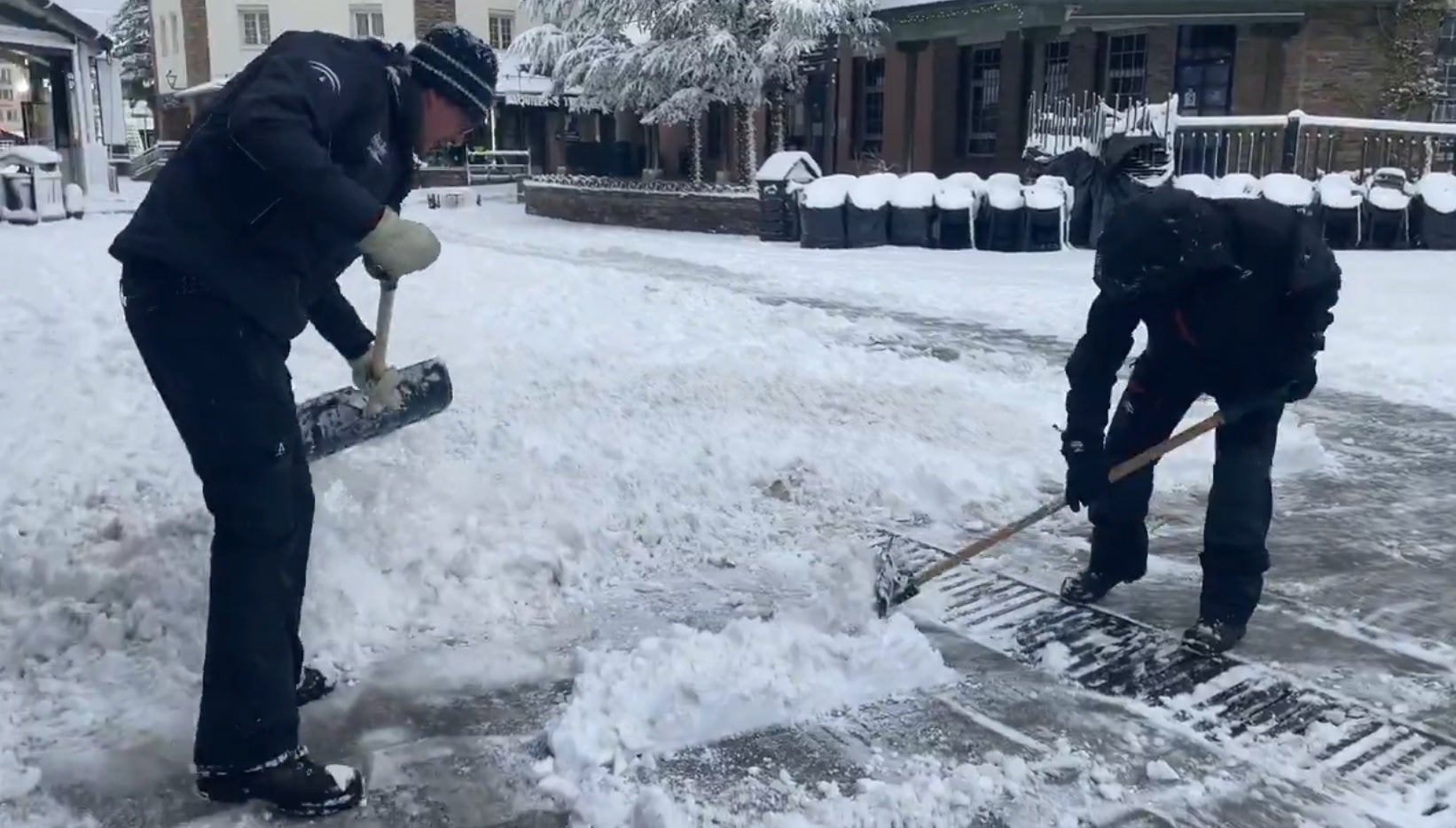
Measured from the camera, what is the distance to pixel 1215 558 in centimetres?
361

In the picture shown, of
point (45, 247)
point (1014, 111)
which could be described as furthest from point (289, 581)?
point (1014, 111)

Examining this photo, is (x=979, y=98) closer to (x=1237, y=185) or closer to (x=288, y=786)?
(x=1237, y=185)

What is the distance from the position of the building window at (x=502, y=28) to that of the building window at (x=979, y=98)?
2065cm

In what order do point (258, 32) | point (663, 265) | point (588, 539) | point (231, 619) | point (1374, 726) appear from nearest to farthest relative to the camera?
point (231, 619), point (1374, 726), point (588, 539), point (663, 265), point (258, 32)

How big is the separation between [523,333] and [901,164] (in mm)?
15082

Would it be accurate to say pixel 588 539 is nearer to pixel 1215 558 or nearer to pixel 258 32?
pixel 1215 558

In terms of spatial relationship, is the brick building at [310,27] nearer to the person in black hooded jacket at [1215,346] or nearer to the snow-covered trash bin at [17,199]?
the snow-covered trash bin at [17,199]

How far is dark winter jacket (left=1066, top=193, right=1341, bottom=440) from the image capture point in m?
3.38

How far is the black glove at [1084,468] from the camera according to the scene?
3619 mm

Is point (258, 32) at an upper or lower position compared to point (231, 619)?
upper

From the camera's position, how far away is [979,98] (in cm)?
2139

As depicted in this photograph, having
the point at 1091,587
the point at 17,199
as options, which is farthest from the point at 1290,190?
the point at 17,199

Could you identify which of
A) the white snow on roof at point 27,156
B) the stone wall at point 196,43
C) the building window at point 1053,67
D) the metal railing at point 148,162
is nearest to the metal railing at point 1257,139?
the building window at point 1053,67

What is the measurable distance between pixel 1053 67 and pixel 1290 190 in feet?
25.5
